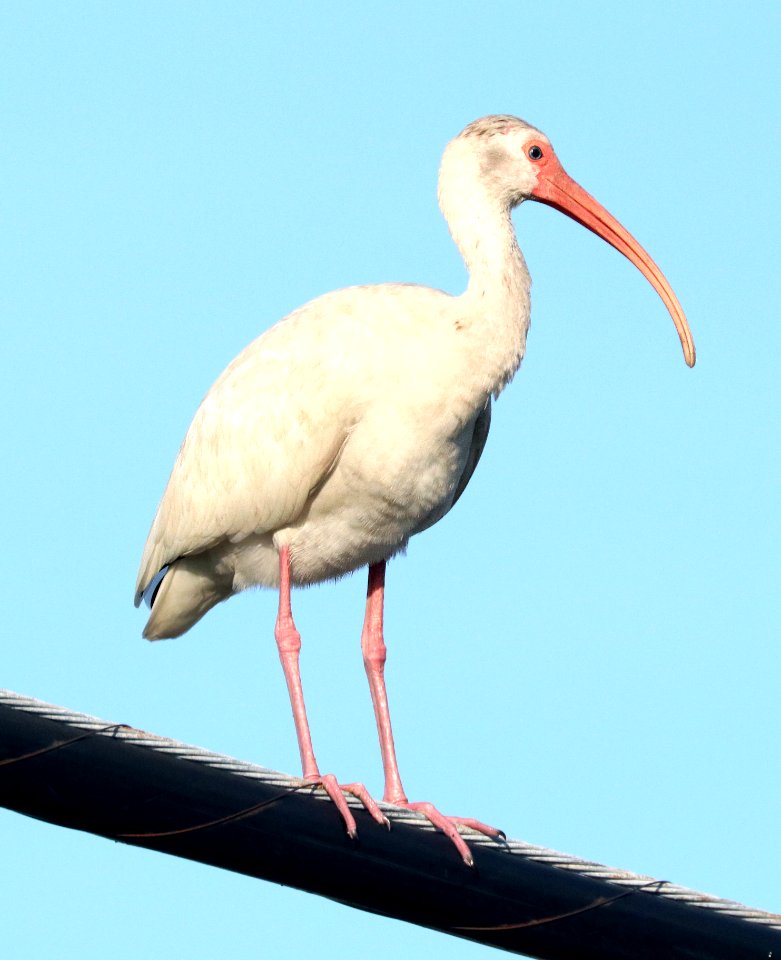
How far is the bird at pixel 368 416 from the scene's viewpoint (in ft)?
27.7

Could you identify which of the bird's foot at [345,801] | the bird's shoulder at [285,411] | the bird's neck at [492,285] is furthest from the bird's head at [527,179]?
the bird's foot at [345,801]

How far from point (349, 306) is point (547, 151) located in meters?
1.50

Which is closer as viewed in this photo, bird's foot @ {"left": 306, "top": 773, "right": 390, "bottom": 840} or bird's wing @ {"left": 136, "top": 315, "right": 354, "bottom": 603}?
bird's foot @ {"left": 306, "top": 773, "right": 390, "bottom": 840}

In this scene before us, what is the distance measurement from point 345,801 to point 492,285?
3659 mm

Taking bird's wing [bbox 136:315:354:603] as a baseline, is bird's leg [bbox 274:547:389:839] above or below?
below

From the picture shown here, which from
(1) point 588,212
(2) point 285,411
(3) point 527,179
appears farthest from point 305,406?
(1) point 588,212

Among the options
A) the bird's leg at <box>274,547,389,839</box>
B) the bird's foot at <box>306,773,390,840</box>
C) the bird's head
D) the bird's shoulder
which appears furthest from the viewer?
the bird's head

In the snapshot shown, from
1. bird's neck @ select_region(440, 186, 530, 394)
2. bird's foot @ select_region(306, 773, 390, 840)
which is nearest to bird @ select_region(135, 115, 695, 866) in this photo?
bird's neck @ select_region(440, 186, 530, 394)

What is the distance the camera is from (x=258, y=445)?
346 inches

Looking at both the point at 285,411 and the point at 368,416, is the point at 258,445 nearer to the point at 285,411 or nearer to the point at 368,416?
the point at 285,411

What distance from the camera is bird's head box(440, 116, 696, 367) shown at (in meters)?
9.02

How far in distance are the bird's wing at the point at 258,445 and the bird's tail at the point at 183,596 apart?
0.60 ft

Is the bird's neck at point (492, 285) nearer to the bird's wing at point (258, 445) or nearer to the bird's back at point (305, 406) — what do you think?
the bird's back at point (305, 406)

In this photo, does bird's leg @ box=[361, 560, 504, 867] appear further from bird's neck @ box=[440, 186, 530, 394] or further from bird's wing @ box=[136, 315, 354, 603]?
bird's neck @ box=[440, 186, 530, 394]
